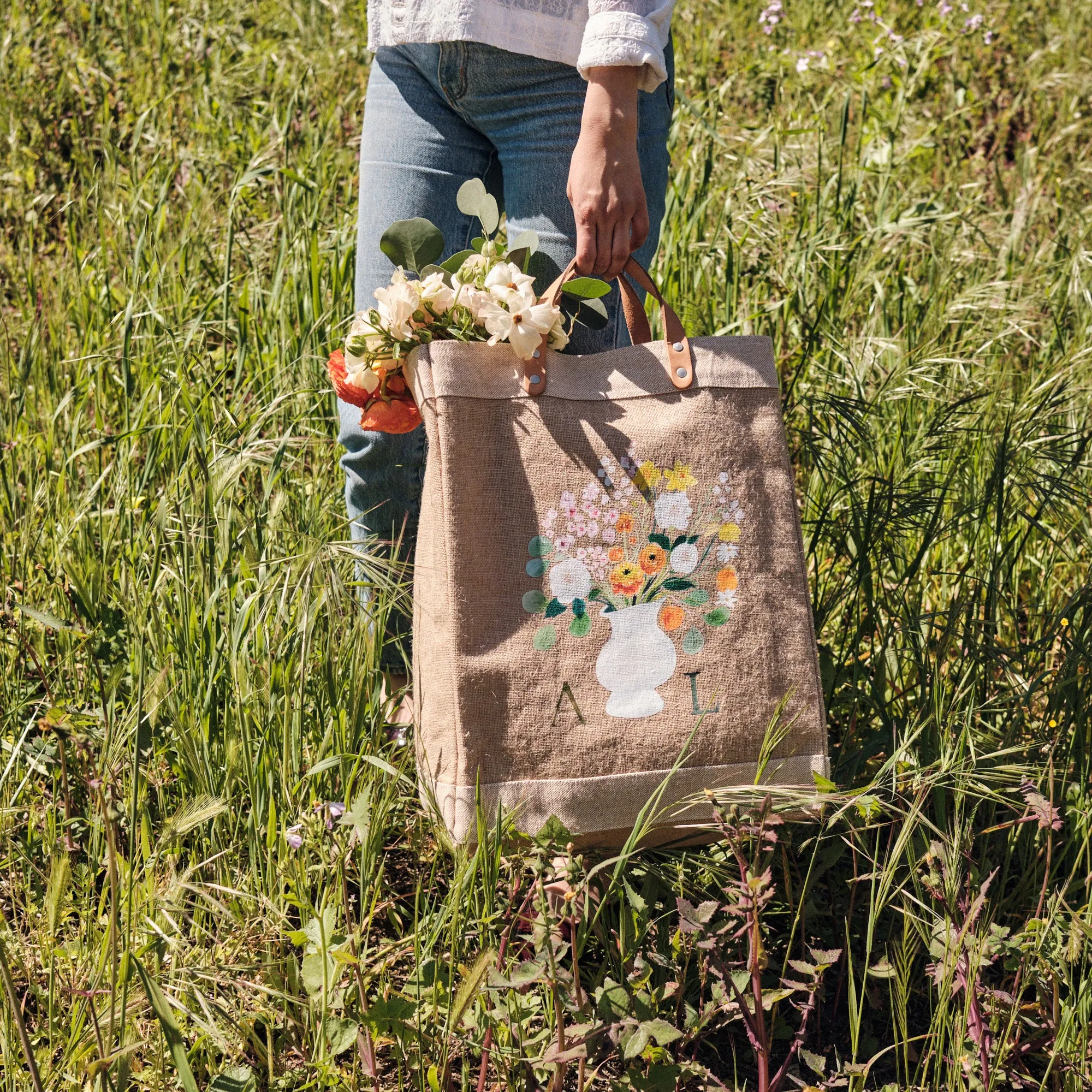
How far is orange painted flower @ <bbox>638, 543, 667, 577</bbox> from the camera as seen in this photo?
123 centimetres

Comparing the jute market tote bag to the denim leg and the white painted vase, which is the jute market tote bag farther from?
the denim leg

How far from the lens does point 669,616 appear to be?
1230 millimetres

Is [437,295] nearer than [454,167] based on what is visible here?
Yes

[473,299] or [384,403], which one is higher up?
[473,299]

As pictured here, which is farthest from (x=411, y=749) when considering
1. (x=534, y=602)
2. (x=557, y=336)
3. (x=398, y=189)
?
(x=398, y=189)

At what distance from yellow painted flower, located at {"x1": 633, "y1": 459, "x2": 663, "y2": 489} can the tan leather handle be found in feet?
0.32

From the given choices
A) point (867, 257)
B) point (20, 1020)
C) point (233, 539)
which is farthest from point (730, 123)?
point (20, 1020)

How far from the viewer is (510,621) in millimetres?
1206

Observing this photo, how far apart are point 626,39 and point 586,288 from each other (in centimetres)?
29

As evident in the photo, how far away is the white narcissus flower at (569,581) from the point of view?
122cm

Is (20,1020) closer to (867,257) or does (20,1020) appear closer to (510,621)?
(510,621)

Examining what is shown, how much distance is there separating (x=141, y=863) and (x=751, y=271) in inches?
68.3

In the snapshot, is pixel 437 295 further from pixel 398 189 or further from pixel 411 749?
pixel 411 749

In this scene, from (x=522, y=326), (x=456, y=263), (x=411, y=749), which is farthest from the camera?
(x=411, y=749)
